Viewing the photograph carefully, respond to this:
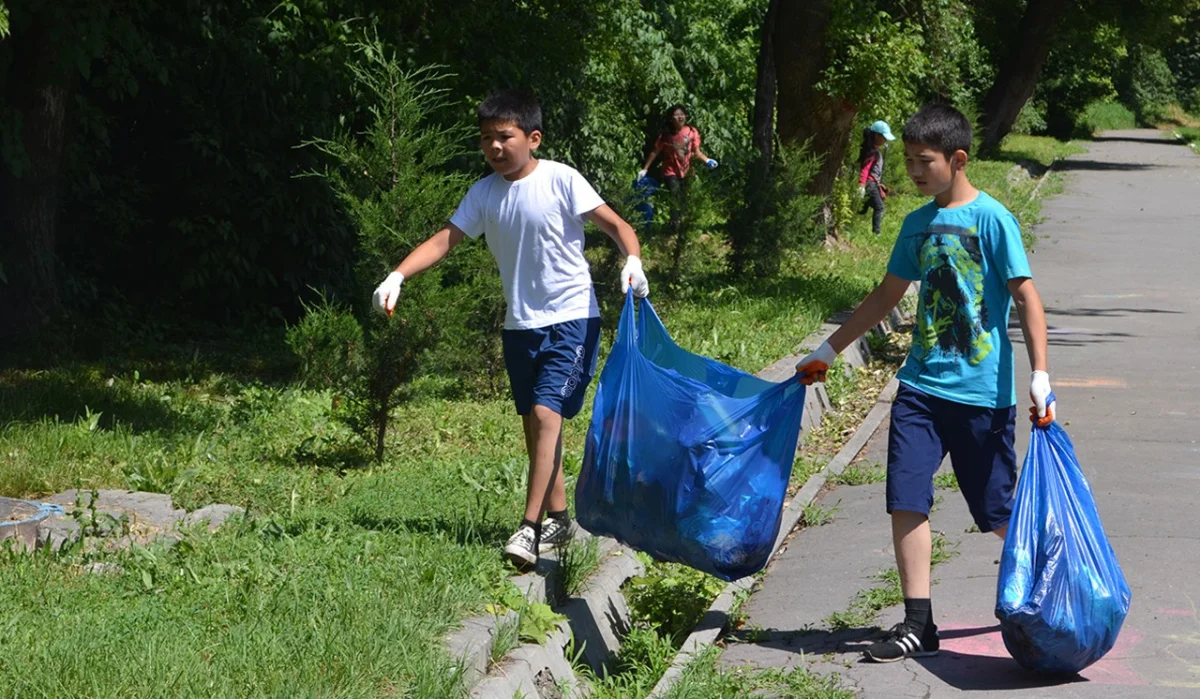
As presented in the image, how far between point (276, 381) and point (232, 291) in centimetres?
268

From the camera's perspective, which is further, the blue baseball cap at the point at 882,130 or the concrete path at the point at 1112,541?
the blue baseball cap at the point at 882,130

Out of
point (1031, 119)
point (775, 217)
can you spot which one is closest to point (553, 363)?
point (775, 217)

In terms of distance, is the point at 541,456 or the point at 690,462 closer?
the point at 690,462

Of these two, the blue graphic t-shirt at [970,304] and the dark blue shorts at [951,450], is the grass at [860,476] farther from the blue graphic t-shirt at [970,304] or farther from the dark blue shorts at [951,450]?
the blue graphic t-shirt at [970,304]

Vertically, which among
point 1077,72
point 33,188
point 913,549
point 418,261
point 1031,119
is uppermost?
point 1077,72

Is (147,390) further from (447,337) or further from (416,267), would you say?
(416,267)

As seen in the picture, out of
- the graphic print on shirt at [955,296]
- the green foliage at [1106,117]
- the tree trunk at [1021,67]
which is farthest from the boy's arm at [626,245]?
the green foliage at [1106,117]

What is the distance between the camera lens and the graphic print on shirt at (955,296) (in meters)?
4.85

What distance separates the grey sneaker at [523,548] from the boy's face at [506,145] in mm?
1357

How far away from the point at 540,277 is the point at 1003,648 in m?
2.12

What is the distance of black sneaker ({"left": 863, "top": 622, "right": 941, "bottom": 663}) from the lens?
16.2 feet

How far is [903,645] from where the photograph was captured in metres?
4.92

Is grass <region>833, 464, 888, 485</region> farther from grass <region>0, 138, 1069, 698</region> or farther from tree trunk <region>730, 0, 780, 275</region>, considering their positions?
tree trunk <region>730, 0, 780, 275</region>

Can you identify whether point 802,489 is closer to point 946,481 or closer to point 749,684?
point 946,481
